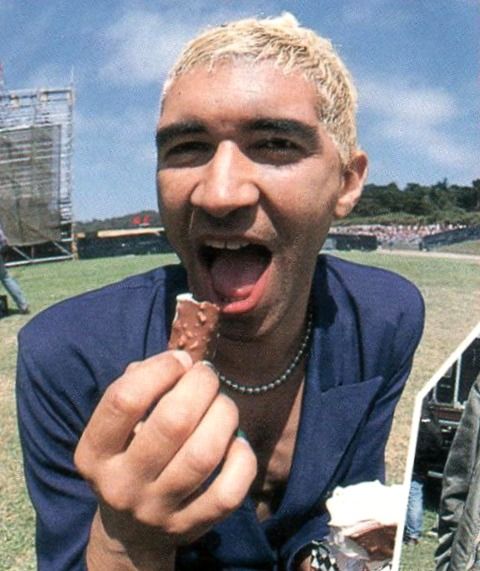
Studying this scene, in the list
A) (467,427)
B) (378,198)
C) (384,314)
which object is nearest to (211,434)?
(467,427)

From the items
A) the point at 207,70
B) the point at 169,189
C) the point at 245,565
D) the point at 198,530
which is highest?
the point at 207,70

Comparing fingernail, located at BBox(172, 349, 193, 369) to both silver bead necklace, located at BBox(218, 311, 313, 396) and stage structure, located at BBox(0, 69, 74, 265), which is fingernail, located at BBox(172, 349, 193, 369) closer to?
silver bead necklace, located at BBox(218, 311, 313, 396)

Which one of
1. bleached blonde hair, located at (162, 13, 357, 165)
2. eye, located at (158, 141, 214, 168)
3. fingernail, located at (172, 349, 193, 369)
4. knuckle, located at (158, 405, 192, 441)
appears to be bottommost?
knuckle, located at (158, 405, 192, 441)

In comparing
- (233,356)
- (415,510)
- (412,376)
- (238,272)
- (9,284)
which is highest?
(238,272)

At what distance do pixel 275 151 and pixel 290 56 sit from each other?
3.9 inches

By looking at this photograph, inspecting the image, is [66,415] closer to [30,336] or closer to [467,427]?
[30,336]

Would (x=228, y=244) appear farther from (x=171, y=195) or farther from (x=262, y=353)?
(x=262, y=353)

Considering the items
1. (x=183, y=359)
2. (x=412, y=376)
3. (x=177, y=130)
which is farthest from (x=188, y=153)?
(x=412, y=376)

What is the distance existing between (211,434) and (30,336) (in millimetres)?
361

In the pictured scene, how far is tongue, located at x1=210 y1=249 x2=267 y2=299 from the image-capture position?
812 mm

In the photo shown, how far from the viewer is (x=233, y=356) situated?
0.93m

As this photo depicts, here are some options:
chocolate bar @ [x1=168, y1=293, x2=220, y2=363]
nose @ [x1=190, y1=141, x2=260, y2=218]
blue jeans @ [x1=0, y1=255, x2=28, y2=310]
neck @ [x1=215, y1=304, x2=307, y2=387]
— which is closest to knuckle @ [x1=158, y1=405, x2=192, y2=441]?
chocolate bar @ [x1=168, y1=293, x2=220, y2=363]

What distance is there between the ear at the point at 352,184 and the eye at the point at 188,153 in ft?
0.57

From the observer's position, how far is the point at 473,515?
666 millimetres
